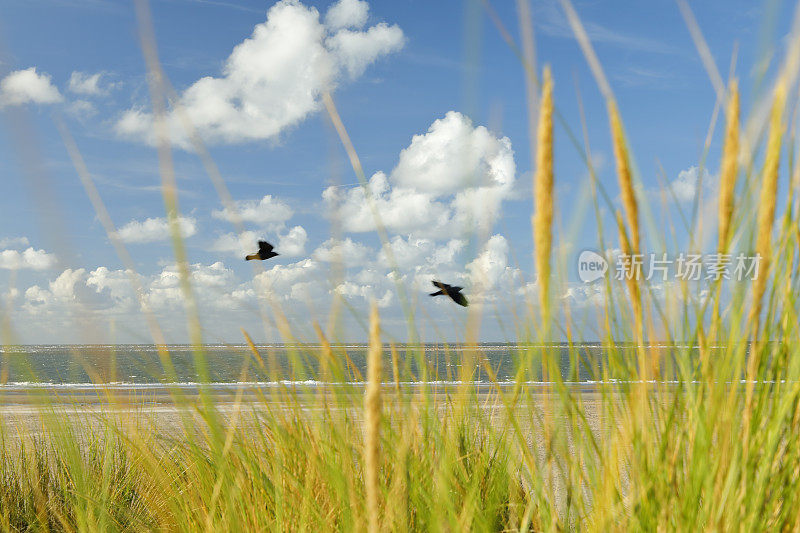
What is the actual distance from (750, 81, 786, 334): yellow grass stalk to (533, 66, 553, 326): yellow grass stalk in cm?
50

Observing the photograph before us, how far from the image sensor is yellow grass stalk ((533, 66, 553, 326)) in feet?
3.34

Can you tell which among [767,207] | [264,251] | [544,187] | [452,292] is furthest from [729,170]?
[264,251]

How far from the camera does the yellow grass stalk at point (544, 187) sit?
1018 mm

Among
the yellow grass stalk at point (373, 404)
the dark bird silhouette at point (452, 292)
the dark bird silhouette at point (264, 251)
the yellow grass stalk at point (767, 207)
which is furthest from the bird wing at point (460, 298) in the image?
the yellow grass stalk at point (373, 404)

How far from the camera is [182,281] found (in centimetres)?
141

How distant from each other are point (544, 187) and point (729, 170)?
0.45 meters

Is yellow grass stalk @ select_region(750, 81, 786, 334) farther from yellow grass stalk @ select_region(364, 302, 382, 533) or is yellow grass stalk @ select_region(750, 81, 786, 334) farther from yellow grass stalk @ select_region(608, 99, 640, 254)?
yellow grass stalk @ select_region(364, 302, 382, 533)

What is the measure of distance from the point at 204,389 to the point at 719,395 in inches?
43.7

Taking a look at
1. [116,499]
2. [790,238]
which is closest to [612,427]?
[790,238]

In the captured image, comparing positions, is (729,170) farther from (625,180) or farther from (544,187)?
(544,187)

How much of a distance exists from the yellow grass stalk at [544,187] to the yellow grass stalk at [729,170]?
0.41 metres

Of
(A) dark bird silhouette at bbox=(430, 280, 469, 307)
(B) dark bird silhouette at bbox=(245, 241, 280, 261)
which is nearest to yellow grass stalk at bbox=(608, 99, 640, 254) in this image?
(A) dark bird silhouette at bbox=(430, 280, 469, 307)

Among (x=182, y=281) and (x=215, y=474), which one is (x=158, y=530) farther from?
(x=182, y=281)

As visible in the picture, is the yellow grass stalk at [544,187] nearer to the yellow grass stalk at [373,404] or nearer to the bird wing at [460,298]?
the yellow grass stalk at [373,404]
